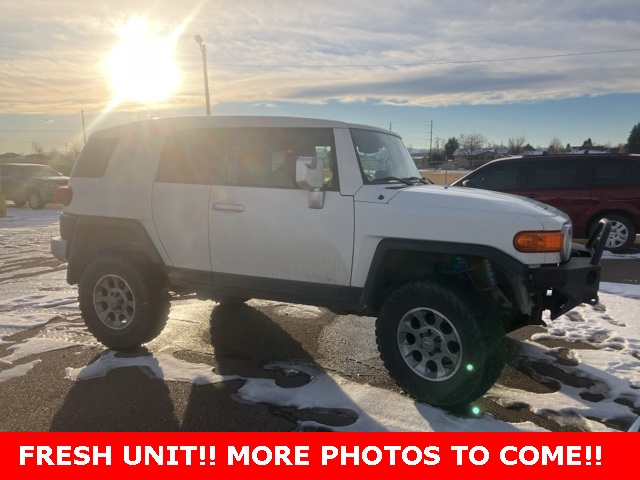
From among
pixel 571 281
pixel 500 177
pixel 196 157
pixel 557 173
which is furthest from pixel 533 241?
pixel 557 173

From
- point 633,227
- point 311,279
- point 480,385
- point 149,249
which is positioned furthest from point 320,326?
point 633,227

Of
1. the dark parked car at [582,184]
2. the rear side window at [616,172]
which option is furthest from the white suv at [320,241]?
Result: the rear side window at [616,172]

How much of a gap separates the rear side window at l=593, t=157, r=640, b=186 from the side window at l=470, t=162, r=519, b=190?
1.48m

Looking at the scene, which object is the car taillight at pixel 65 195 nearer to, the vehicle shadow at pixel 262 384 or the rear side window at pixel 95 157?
the rear side window at pixel 95 157

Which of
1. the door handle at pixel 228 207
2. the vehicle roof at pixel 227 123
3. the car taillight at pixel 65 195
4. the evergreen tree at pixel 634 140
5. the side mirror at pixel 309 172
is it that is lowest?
the door handle at pixel 228 207

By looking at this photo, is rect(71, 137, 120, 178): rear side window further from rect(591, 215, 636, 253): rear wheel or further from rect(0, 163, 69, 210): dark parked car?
rect(0, 163, 69, 210): dark parked car

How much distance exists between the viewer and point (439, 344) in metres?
3.72

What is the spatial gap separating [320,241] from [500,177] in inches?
278

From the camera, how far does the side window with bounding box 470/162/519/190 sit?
33.0 feet

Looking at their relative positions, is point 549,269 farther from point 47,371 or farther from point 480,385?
point 47,371

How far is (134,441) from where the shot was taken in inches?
129

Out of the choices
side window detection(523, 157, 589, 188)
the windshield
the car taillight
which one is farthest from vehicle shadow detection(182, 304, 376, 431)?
Answer: side window detection(523, 157, 589, 188)

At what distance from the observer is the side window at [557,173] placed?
9914 mm

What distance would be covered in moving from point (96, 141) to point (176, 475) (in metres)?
3.47
